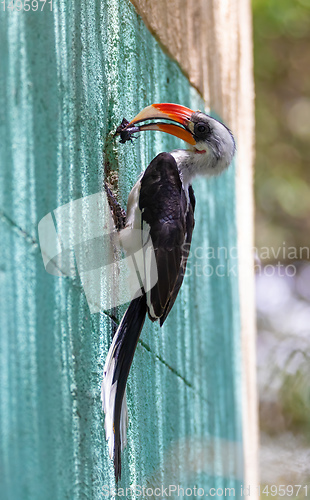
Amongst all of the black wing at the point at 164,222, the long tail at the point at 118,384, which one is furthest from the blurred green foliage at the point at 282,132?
the long tail at the point at 118,384

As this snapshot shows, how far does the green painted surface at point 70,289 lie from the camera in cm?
126

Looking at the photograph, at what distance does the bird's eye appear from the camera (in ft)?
7.10

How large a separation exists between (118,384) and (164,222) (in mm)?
525

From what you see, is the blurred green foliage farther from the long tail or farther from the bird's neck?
the long tail

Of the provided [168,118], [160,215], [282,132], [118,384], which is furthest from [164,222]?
[282,132]

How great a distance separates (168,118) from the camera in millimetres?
2035

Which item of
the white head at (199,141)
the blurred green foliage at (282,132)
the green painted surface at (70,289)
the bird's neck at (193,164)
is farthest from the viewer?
the blurred green foliage at (282,132)

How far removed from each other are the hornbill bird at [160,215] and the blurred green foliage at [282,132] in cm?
494

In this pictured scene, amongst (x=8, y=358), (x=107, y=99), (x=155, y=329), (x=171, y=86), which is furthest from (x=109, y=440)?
(x=171, y=86)

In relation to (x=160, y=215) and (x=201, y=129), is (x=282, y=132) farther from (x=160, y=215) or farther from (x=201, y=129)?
(x=160, y=215)

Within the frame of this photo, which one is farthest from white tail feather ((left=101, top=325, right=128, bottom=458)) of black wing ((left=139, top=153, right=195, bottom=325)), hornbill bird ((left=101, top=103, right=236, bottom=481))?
black wing ((left=139, top=153, right=195, bottom=325))

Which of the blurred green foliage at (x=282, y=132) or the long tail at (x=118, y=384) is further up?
the blurred green foliage at (x=282, y=132)

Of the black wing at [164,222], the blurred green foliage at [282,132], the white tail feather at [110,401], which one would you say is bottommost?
the white tail feather at [110,401]

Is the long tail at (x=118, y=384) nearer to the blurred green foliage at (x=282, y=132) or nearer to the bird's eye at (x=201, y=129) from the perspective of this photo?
the bird's eye at (x=201, y=129)
